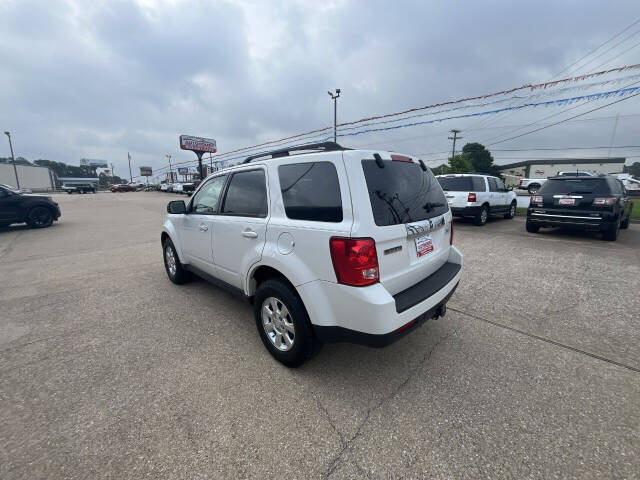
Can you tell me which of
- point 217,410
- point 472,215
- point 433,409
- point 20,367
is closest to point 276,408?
point 217,410

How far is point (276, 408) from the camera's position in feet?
6.63

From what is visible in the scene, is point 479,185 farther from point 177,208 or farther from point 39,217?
point 39,217

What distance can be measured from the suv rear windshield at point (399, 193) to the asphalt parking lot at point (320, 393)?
51.0 inches

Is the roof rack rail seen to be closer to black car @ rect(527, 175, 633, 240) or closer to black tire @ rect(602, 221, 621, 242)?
black car @ rect(527, 175, 633, 240)

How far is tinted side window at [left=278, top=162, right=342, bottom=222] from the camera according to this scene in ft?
→ 6.73

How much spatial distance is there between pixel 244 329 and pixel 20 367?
1.89m

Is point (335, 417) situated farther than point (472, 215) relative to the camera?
No

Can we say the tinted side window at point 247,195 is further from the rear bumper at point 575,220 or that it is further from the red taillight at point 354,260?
the rear bumper at point 575,220

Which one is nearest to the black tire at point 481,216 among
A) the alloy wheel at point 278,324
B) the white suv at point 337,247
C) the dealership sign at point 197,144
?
the white suv at point 337,247

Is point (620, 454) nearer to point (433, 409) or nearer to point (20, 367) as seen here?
point (433, 409)

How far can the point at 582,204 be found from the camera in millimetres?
6547

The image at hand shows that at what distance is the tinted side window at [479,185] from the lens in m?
8.98

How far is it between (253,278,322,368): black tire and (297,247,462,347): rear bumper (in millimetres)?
101

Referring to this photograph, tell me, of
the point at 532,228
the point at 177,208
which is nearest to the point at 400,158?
the point at 177,208
